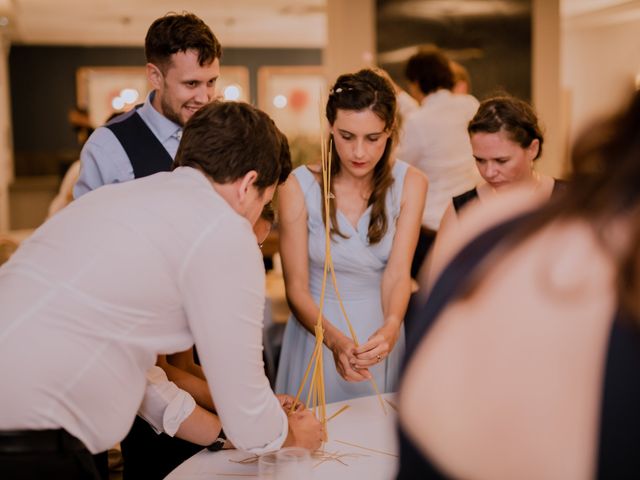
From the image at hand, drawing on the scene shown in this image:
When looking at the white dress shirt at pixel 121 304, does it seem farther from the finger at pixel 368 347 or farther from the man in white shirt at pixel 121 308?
the finger at pixel 368 347

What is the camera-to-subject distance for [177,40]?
2.21 m

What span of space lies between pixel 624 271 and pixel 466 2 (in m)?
6.14

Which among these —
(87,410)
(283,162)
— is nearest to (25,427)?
→ (87,410)

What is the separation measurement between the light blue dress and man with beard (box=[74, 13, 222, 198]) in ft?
1.38

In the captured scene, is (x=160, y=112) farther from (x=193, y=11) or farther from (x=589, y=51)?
(x=589, y=51)

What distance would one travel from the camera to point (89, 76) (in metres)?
14.3

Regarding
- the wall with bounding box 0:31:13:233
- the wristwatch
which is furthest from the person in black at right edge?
the wall with bounding box 0:31:13:233

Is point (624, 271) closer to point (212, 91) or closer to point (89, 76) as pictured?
point (212, 91)

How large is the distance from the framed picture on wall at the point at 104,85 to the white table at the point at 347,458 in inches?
518

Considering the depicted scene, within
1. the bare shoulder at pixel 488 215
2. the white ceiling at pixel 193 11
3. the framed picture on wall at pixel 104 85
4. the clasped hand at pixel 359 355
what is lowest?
the clasped hand at pixel 359 355

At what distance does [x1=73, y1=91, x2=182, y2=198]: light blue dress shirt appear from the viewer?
2.17 m

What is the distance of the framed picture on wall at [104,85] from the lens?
14266 millimetres

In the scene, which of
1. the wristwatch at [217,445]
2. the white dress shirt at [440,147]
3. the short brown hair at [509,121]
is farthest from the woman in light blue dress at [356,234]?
the white dress shirt at [440,147]

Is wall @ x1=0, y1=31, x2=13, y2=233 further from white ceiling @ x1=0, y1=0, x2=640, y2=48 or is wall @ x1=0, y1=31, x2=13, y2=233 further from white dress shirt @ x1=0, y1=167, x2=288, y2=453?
white dress shirt @ x1=0, y1=167, x2=288, y2=453
